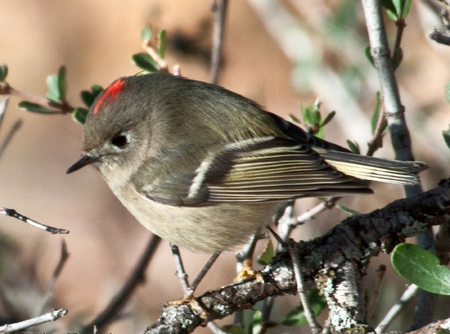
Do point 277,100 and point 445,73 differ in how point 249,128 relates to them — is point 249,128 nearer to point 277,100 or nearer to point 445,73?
point 445,73

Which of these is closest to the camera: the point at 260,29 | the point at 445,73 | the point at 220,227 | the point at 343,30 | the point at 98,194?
the point at 220,227

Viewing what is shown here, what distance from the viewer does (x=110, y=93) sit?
98.7 inches

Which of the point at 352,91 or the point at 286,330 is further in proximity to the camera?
the point at 286,330

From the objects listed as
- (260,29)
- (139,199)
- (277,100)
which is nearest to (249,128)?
(139,199)


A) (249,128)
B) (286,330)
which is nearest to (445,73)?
(286,330)

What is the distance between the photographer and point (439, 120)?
381 cm

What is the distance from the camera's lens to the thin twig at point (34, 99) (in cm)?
233

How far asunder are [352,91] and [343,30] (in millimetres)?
322

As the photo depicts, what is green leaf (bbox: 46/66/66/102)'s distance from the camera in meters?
2.40

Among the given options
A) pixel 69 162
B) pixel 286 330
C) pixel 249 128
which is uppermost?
pixel 69 162

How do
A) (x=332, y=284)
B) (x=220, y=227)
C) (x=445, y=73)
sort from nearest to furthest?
(x=332, y=284) < (x=220, y=227) < (x=445, y=73)

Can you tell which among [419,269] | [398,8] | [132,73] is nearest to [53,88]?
[398,8]

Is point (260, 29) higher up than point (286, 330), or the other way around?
point (260, 29)

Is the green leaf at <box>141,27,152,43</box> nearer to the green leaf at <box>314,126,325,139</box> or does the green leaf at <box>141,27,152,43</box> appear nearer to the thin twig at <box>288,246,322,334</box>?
the green leaf at <box>314,126,325,139</box>
